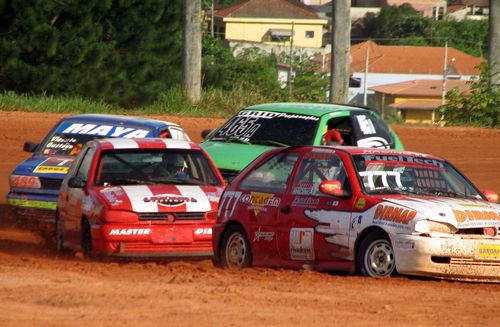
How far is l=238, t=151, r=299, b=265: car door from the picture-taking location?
11766 mm

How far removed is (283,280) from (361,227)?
3.28 feet

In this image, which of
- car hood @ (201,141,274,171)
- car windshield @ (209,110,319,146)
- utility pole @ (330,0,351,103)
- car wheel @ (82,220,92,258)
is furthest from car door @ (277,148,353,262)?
utility pole @ (330,0,351,103)

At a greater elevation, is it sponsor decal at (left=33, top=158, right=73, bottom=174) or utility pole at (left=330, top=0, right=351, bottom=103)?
utility pole at (left=330, top=0, right=351, bottom=103)

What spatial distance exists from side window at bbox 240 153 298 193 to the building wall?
91.5 m

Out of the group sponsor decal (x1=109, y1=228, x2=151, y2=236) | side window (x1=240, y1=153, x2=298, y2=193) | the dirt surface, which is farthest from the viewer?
sponsor decal (x1=109, y1=228, x2=151, y2=236)

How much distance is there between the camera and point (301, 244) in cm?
1146

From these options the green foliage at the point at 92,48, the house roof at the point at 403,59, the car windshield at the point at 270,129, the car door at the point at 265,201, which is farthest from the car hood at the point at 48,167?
the house roof at the point at 403,59

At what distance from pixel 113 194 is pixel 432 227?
404 centimetres

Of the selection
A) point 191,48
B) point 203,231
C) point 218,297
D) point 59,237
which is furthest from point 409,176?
point 191,48

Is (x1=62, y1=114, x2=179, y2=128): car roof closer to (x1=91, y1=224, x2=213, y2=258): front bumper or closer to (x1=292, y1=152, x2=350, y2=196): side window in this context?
(x1=91, y1=224, x2=213, y2=258): front bumper

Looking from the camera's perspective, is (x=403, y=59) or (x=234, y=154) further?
(x=403, y=59)

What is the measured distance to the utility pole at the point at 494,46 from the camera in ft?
109

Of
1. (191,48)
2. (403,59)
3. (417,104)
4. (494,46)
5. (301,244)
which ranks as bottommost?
(417,104)

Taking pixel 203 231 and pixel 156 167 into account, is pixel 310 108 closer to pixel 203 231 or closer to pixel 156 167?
pixel 156 167
